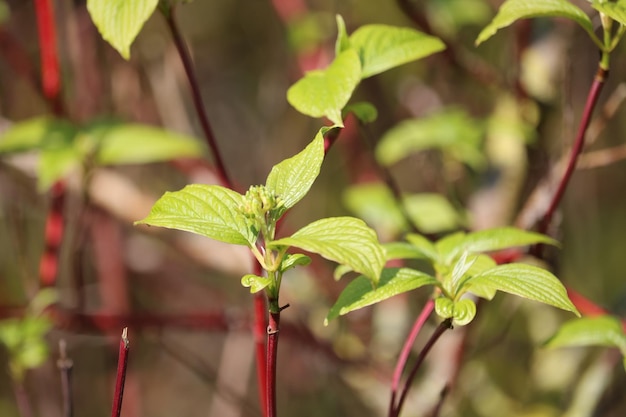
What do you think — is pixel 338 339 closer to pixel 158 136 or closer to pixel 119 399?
pixel 158 136

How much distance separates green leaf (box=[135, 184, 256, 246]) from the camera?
0.53 meters

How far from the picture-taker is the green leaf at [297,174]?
54 centimetres

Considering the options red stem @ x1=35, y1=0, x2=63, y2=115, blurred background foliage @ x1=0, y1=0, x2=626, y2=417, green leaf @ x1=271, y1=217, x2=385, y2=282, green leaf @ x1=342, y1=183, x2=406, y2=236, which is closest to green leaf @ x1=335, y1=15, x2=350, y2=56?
blurred background foliage @ x1=0, y1=0, x2=626, y2=417

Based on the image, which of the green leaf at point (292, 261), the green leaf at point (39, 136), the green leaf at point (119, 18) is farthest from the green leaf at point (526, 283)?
the green leaf at point (39, 136)

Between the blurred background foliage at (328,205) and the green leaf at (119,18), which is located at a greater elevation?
the green leaf at (119,18)

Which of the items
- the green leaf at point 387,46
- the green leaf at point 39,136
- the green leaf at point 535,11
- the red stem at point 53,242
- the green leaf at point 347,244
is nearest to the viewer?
the green leaf at point 347,244

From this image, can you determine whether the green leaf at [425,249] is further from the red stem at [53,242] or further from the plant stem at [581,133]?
the red stem at [53,242]

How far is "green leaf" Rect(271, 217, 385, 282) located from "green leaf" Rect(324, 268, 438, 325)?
5 centimetres

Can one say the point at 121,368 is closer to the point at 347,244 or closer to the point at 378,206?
the point at 347,244

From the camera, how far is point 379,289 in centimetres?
56

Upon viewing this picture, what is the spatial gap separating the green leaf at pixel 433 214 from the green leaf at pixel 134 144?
0.38 m

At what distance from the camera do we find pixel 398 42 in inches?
28.4

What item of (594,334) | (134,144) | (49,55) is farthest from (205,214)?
(49,55)

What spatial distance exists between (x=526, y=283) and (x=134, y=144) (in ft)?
2.36
